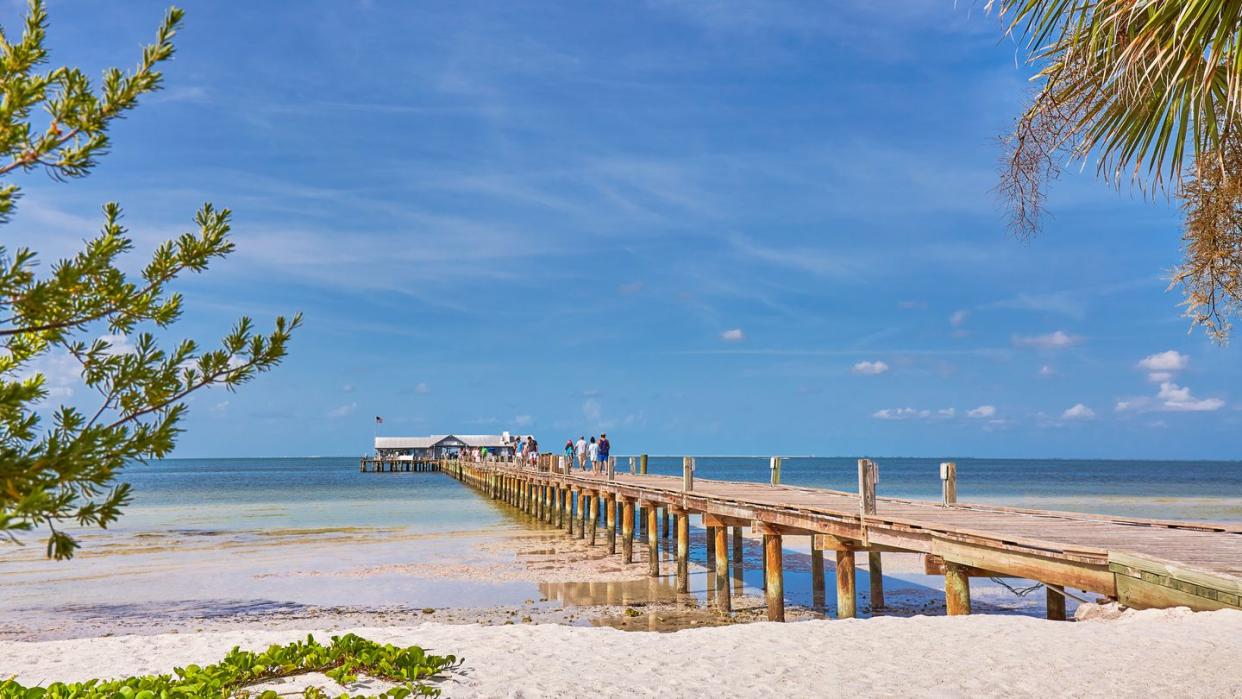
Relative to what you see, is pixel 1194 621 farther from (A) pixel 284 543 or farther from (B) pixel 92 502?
(A) pixel 284 543

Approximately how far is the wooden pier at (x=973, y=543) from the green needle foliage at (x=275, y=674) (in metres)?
5.62

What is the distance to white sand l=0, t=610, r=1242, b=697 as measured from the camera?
23.0ft

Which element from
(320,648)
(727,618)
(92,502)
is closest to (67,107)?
(92,502)

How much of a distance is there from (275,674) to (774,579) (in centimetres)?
881

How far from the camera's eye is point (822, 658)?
8125 millimetres

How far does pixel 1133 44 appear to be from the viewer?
556cm

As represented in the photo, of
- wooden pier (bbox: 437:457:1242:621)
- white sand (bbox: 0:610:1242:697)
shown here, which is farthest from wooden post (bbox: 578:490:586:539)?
white sand (bbox: 0:610:1242:697)

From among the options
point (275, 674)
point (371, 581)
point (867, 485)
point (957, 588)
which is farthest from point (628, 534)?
point (275, 674)

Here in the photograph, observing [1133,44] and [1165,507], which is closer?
[1133,44]

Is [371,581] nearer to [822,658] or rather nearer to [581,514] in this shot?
[581,514]

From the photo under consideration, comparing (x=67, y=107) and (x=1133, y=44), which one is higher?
(x=1133, y=44)

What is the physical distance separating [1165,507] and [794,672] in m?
47.4

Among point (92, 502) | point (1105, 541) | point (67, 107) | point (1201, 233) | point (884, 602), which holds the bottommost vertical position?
point (884, 602)

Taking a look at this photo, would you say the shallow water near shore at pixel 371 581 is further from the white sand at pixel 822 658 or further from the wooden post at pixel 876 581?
the white sand at pixel 822 658
